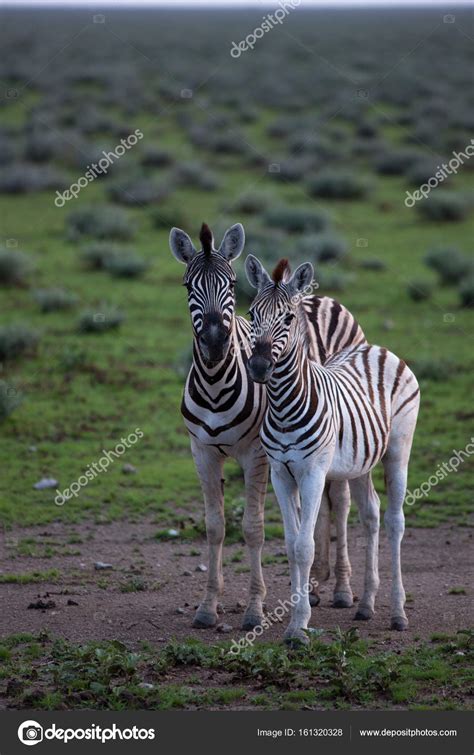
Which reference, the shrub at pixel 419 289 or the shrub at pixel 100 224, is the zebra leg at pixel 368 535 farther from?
the shrub at pixel 100 224

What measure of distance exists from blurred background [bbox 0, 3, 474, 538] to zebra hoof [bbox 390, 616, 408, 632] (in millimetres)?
2686

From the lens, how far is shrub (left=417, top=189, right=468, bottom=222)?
25359 millimetres

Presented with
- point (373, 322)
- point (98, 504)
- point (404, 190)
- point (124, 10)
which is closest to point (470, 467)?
point (98, 504)

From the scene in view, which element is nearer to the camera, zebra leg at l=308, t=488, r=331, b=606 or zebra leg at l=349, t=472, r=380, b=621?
zebra leg at l=349, t=472, r=380, b=621

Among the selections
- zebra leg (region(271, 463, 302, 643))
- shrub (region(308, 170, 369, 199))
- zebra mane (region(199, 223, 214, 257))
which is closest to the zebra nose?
zebra leg (region(271, 463, 302, 643))

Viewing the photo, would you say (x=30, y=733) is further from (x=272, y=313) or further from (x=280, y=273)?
(x=280, y=273)

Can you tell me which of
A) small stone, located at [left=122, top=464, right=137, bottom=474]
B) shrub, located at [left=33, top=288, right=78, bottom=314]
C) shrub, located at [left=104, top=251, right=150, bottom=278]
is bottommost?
small stone, located at [left=122, top=464, right=137, bottom=474]

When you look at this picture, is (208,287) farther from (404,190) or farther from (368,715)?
(404,190)

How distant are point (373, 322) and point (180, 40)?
218 ft

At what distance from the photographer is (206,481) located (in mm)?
8227

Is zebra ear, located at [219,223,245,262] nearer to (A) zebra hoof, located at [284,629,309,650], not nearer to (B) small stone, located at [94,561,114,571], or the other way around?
(A) zebra hoof, located at [284,629,309,650]

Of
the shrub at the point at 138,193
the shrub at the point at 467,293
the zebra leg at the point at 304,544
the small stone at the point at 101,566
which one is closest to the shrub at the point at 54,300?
the shrub at the point at 467,293

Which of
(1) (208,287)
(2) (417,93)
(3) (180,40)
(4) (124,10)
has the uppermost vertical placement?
(4) (124,10)

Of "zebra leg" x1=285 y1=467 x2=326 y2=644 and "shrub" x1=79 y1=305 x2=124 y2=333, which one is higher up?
"shrub" x1=79 y1=305 x2=124 y2=333
